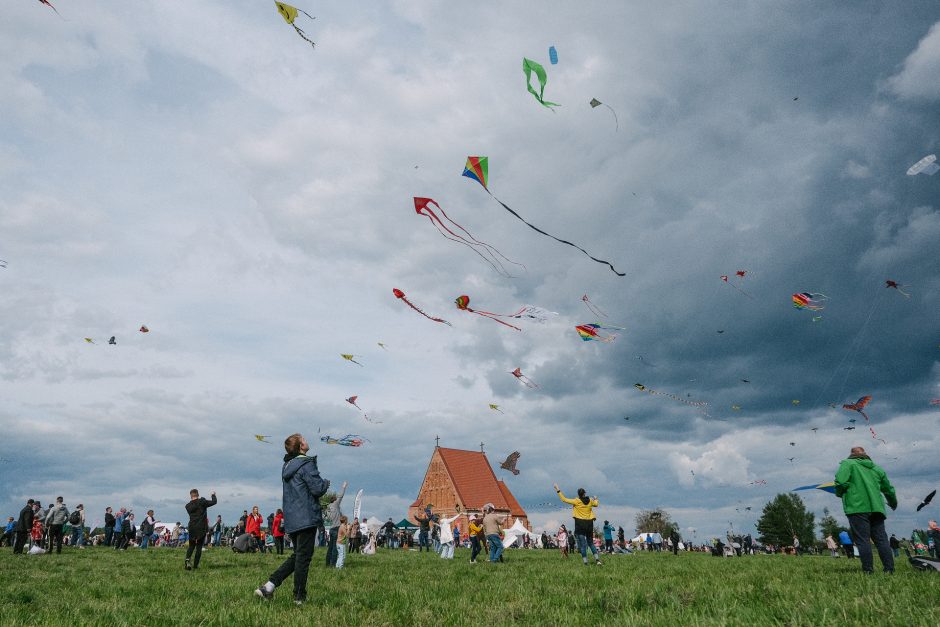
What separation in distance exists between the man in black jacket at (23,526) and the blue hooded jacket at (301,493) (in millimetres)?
18927

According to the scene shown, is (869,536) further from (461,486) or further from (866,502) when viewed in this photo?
(461,486)

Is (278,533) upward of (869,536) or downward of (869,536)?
downward

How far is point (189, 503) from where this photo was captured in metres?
13.0

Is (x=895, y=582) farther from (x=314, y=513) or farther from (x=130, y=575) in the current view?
(x=130, y=575)

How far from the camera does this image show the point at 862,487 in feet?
29.1

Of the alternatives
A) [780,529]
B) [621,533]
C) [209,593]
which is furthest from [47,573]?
[780,529]

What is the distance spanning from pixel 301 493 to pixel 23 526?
62.8 feet

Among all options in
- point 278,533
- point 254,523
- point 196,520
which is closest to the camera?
point 196,520

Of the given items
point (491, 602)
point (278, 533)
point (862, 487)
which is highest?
point (862, 487)

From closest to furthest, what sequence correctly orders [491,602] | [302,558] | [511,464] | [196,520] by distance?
[491,602] → [302,558] → [196,520] → [511,464]

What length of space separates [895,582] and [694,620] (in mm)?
4291

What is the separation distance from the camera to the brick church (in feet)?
265

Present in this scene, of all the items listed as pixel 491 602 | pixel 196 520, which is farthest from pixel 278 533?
pixel 491 602

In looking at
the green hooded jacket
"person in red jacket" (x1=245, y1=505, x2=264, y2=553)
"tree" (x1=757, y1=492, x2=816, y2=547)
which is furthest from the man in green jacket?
"tree" (x1=757, y1=492, x2=816, y2=547)
